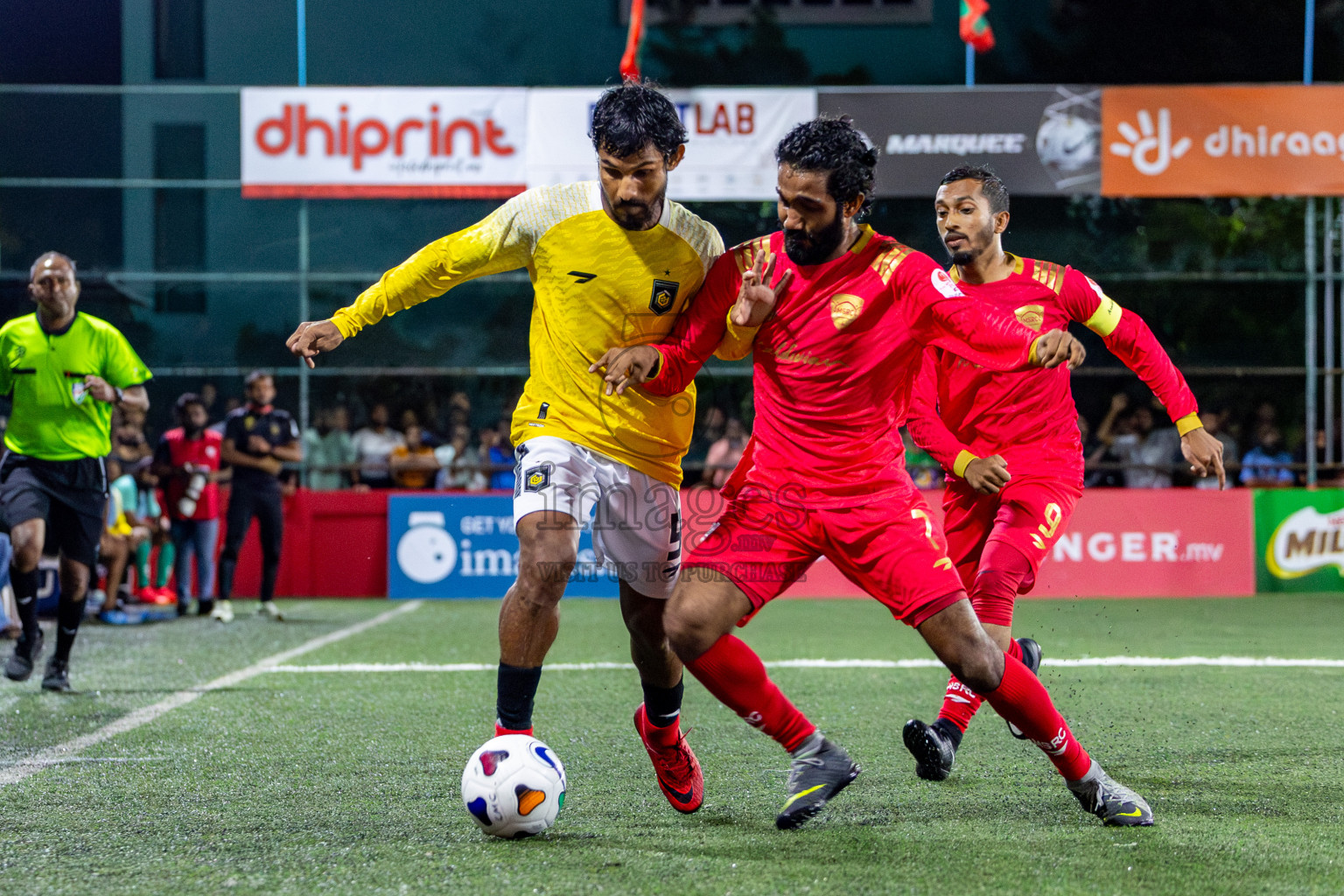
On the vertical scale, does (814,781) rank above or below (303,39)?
below

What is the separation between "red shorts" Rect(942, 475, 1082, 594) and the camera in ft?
15.1

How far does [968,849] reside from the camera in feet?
11.2

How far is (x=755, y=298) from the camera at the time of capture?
12.0 ft

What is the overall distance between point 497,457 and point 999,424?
10.3m

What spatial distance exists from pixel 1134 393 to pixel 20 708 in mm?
12491

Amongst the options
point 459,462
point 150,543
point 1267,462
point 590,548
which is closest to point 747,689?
point 590,548

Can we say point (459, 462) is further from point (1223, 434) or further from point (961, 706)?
point (961, 706)

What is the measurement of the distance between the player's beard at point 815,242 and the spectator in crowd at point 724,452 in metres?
10.1

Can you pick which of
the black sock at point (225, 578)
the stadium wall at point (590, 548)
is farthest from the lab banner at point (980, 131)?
the black sock at point (225, 578)

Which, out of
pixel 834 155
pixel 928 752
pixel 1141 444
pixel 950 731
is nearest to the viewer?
pixel 834 155

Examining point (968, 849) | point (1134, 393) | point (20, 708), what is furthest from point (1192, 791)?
point (1134, 393)

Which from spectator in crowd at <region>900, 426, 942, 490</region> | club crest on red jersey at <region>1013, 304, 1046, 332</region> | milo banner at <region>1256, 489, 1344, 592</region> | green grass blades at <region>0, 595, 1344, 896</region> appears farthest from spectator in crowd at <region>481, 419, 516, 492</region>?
club crest on red jersey at <region>1013, 304, 1046, 332</region>

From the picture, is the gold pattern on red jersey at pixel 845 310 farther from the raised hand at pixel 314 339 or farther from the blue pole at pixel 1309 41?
the blue pole at pixel 1309 41

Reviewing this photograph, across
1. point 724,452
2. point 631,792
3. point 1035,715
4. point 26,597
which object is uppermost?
point 724,452
